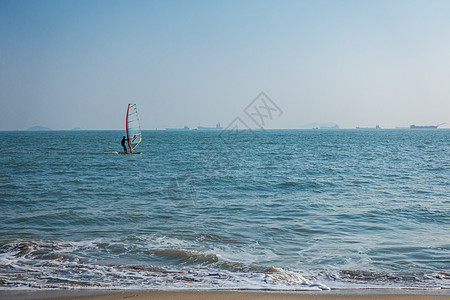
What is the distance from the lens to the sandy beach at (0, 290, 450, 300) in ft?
16.7

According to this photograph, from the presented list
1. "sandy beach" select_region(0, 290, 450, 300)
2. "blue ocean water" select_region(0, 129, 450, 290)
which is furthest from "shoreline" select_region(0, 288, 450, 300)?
"blue ocean water" select_region(0, 129, 450, 290)

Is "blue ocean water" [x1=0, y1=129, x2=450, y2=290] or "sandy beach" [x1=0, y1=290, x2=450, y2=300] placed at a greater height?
"sandy beach" [x1=0, y1=290, x2=450, y2=300]

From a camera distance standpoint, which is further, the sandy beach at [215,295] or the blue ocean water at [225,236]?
the blue ocean water at [225,236]

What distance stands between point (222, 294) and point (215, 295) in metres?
0.11

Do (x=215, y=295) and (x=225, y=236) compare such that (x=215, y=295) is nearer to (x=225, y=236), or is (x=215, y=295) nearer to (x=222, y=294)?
(x=222, y=294)

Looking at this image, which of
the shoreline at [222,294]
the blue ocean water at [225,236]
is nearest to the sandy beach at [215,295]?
the shoreline at [222,294]

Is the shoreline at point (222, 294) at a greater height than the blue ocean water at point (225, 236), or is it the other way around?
the shoreline at point (222, 294)

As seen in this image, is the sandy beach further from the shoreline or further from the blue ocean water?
the blue ocean water

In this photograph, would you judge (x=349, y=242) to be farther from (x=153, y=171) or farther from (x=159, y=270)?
(x=153, y=171)

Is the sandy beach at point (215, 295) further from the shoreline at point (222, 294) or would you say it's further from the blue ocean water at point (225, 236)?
the blue ocean water at point (225, 236)

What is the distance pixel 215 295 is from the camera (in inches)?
203

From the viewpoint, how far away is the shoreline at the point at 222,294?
5.11m

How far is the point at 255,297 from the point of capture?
5.11 meters

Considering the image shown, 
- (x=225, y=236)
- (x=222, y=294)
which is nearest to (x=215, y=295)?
(x=222, y=294)
